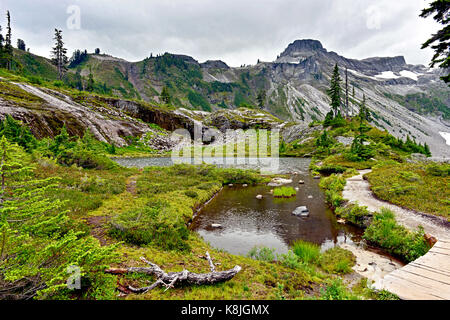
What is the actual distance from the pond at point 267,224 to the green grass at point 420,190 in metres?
5.21

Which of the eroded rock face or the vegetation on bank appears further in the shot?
the eroded rock face

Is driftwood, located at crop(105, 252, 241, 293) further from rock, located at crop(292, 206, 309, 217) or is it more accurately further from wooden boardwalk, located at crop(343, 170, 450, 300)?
rock, located at crop(292, 206, 309, 217)

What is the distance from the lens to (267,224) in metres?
17.1

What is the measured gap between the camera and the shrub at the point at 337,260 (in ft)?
33.6

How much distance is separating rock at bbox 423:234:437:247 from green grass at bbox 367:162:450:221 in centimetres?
443

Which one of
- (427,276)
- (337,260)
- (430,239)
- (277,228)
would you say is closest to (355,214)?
(430,239)

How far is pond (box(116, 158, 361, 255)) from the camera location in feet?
46.3

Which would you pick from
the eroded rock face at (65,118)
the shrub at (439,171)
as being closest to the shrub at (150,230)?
the shrub at (439,171)

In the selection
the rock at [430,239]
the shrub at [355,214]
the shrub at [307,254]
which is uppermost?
the rock at [430,239]

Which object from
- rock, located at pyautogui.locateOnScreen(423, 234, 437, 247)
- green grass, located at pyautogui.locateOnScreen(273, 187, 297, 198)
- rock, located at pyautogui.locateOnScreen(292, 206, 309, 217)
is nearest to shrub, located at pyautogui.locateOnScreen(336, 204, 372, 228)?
rock, located at pyautogui.locateOnScreen(292, 206, 309, 217)

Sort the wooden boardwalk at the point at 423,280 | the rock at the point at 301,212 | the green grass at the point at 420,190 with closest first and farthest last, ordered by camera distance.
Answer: the wooden boardwalk at the point at 423,280 → the green grass at the point at 420,190 → the rock at the point at 301,212

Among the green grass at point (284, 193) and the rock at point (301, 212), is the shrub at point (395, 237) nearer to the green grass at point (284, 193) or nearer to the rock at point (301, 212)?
the rock at point (301, 212)
